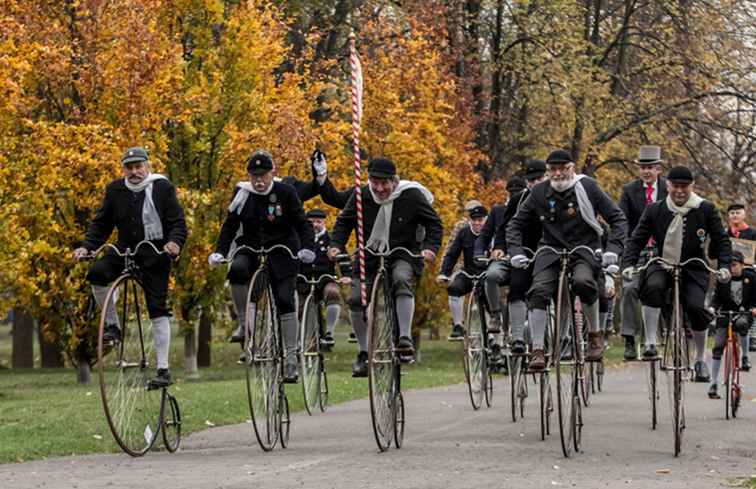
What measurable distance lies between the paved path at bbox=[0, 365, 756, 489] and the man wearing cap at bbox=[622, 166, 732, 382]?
1.28 metres

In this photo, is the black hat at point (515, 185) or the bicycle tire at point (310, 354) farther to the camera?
the black hat at point (515, 185)

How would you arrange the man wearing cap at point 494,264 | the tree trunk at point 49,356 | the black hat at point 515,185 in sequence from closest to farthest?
the man wearing cap at point 494,264
the black hat at point 515,185
the tree trunk at point 49,356

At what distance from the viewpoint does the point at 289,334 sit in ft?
49.7

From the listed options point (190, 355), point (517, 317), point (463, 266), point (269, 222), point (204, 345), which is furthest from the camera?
point (204, 345)

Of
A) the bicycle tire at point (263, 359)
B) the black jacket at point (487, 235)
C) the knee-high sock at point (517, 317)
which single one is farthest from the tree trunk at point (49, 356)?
the bicycle tire at point (263, 359)

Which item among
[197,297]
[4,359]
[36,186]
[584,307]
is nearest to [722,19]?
[197,297]

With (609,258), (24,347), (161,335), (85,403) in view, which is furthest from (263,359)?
(24,347)

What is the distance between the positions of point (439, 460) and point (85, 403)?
29.9ft

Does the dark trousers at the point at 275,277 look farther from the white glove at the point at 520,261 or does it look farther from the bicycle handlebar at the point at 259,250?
the white glove at the point at 520,261

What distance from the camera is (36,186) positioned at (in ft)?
Result: 85.9

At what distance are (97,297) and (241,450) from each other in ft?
5.94

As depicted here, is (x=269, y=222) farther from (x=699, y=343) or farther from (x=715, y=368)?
(x=715, y=368)

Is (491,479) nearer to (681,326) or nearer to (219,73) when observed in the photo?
(681,326)

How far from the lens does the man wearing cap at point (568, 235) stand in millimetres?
13898
